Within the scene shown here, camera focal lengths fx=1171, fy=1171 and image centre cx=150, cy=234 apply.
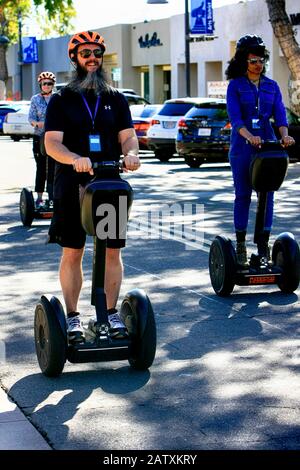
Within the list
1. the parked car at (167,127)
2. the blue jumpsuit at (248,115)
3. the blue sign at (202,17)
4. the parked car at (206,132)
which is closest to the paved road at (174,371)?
the blue jumpsuit at (248,115)

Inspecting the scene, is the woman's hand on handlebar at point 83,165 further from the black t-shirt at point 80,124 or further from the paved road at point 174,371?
the paved road at point 174,371

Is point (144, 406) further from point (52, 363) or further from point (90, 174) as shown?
point (90, 174)

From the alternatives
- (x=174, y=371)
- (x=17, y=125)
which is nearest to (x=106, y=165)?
(x=174, y=371)

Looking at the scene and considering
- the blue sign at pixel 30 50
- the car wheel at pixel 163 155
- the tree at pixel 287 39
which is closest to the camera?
the tree at pixel 287 39

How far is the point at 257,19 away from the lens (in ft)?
144

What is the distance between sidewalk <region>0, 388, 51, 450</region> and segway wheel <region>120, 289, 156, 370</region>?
86cm

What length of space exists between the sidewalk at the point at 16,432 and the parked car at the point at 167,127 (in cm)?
2294

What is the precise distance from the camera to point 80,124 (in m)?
6.86

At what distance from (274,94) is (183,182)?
1221 centimetres

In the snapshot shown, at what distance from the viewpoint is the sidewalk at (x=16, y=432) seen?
5.54m

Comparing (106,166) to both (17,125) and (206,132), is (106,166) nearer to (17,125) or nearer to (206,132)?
(206,132)

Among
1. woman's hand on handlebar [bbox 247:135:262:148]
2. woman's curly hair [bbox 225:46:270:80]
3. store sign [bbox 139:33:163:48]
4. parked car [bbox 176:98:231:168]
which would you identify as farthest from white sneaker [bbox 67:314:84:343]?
store sign [bbox 139:33:163:48]

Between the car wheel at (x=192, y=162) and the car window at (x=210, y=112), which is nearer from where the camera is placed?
the car window at (x=210, y=112)
